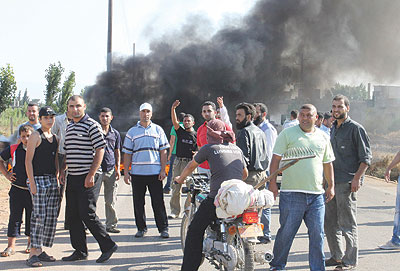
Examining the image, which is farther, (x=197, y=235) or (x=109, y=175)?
(x=109, y=175)

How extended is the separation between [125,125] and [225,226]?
24.6 meters

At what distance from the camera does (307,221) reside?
514 centimetres

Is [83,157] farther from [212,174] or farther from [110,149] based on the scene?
[110,149]

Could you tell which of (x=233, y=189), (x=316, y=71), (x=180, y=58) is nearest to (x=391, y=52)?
(x=316, y=71)

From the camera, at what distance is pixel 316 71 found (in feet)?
127

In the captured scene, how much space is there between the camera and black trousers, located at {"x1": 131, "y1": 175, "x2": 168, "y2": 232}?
7168 millimetres

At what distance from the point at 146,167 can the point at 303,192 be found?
2.80 metres

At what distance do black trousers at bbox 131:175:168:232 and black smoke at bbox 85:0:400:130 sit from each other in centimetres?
2390

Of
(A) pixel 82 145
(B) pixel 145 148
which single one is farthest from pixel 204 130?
(A) pixel 82 145

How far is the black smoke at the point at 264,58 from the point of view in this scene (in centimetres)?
3312

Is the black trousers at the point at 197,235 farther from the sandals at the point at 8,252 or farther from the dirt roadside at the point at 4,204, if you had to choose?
the dirt roadside at the point at 4,204

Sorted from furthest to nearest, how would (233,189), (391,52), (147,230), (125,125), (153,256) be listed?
(391,52)
(125,125)
(147,230)
(153,256)
(233,189)

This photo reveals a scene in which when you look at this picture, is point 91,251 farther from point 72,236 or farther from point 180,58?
point 180,58

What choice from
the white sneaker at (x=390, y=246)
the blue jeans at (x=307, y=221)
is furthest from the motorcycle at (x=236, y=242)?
the white sneaker at (x=390, y=246)
